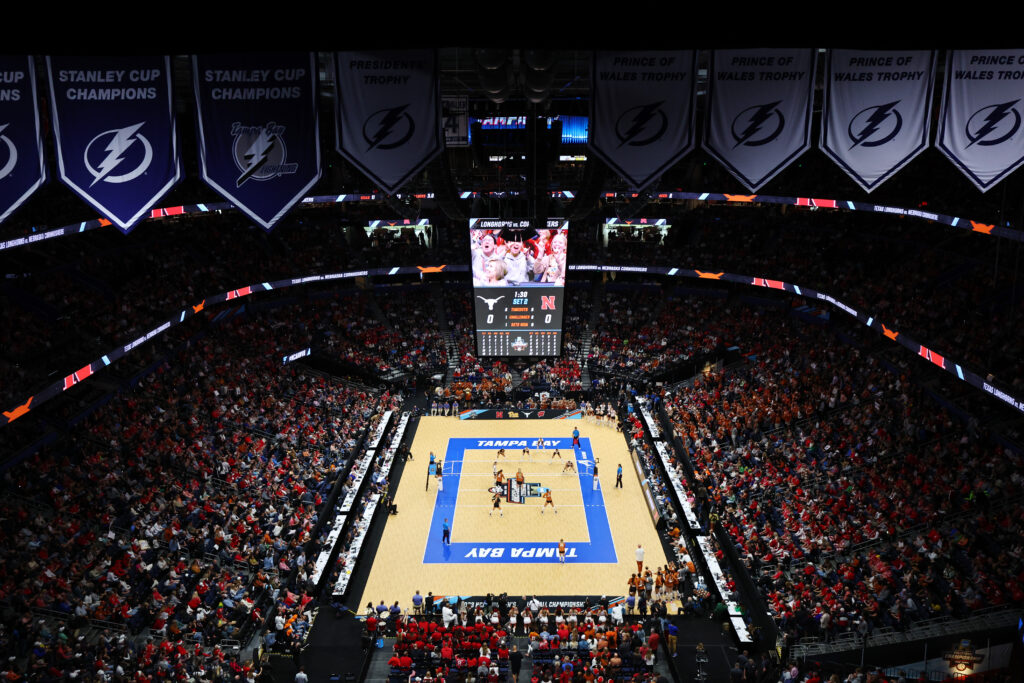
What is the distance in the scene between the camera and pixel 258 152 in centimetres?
901

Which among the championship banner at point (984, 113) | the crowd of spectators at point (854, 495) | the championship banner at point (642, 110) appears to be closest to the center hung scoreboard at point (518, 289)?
the crowd of spectators at point (854, 495)

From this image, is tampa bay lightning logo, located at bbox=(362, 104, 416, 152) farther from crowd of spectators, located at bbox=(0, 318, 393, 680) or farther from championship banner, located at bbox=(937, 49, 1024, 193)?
crowd of spectators, located at bbox=(0, 318, 393, 680)

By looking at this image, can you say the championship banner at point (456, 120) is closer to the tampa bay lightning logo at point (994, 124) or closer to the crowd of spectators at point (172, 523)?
the tampa bay lightning logo at point (994, 124)

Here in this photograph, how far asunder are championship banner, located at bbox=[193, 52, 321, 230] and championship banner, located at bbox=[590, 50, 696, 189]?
3440 millimetres

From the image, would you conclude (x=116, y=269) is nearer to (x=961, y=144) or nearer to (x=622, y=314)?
(x=622, y=314)

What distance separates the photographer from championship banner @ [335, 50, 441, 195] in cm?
895

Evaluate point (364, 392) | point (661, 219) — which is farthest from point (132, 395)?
point (661, 219)

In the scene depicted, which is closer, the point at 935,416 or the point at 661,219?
the point at 935,416

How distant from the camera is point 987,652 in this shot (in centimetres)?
1659

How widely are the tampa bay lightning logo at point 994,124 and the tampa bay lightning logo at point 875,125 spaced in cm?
87

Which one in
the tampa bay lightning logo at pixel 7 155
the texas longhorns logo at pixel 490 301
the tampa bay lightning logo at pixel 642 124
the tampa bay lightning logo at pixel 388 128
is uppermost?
the texas longhorns logo at pixel 490 301

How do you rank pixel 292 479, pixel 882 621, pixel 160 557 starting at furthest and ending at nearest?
pixel 292 479
pixel 160 557
pixel 882 621

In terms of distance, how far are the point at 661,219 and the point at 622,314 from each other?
5.58 metres

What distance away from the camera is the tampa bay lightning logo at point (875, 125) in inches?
361
